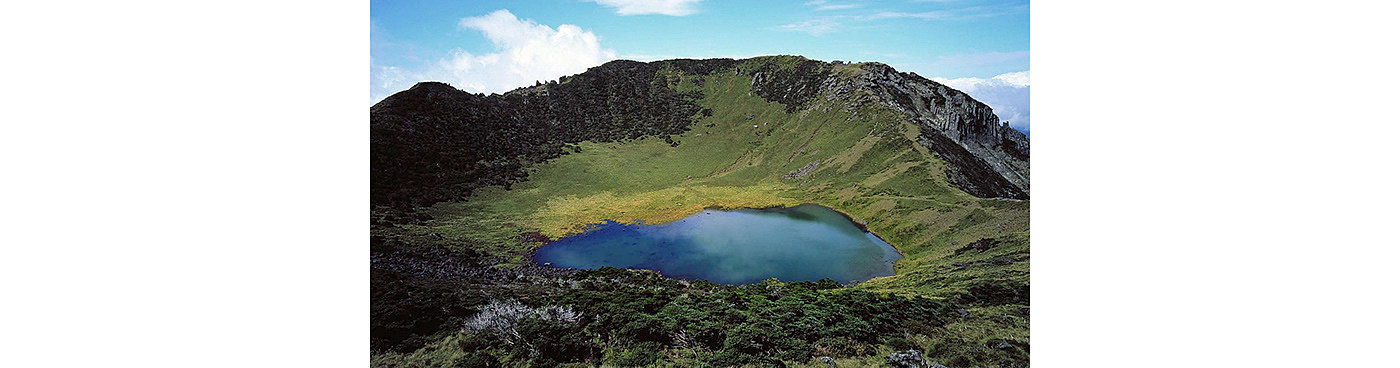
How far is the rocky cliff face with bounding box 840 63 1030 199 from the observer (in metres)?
22.0

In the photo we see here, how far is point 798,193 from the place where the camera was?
2617 centimetres

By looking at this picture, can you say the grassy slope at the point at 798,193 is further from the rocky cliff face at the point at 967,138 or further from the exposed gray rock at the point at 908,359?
the rocky cliff face at the point at 967,138

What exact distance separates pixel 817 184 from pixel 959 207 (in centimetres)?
1077

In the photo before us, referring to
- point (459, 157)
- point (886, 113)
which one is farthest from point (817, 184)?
point (459, 157)

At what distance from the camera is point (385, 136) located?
1250 cm

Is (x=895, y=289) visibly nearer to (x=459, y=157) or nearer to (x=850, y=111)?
(x=459, y=157)

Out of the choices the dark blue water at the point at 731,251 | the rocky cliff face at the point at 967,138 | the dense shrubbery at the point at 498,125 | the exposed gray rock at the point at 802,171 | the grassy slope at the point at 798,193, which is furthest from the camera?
the exposed gray rock at the point at 802,171

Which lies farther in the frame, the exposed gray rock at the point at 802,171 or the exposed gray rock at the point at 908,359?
the exposed gray rock at the point at 802,171

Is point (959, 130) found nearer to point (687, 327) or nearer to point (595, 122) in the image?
point (687, 327)

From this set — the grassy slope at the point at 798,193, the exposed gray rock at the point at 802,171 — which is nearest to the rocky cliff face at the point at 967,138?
the grassy slope at the point at 798,193

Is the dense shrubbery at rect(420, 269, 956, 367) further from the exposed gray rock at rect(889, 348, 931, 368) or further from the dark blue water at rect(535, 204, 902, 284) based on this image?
the dark blue water at rect(535, 204, 902, 284)

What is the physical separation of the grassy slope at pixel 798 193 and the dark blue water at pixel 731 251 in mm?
783

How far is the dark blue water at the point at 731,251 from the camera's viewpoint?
12531 mm

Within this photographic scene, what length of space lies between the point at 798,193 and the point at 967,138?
29.1 feet
